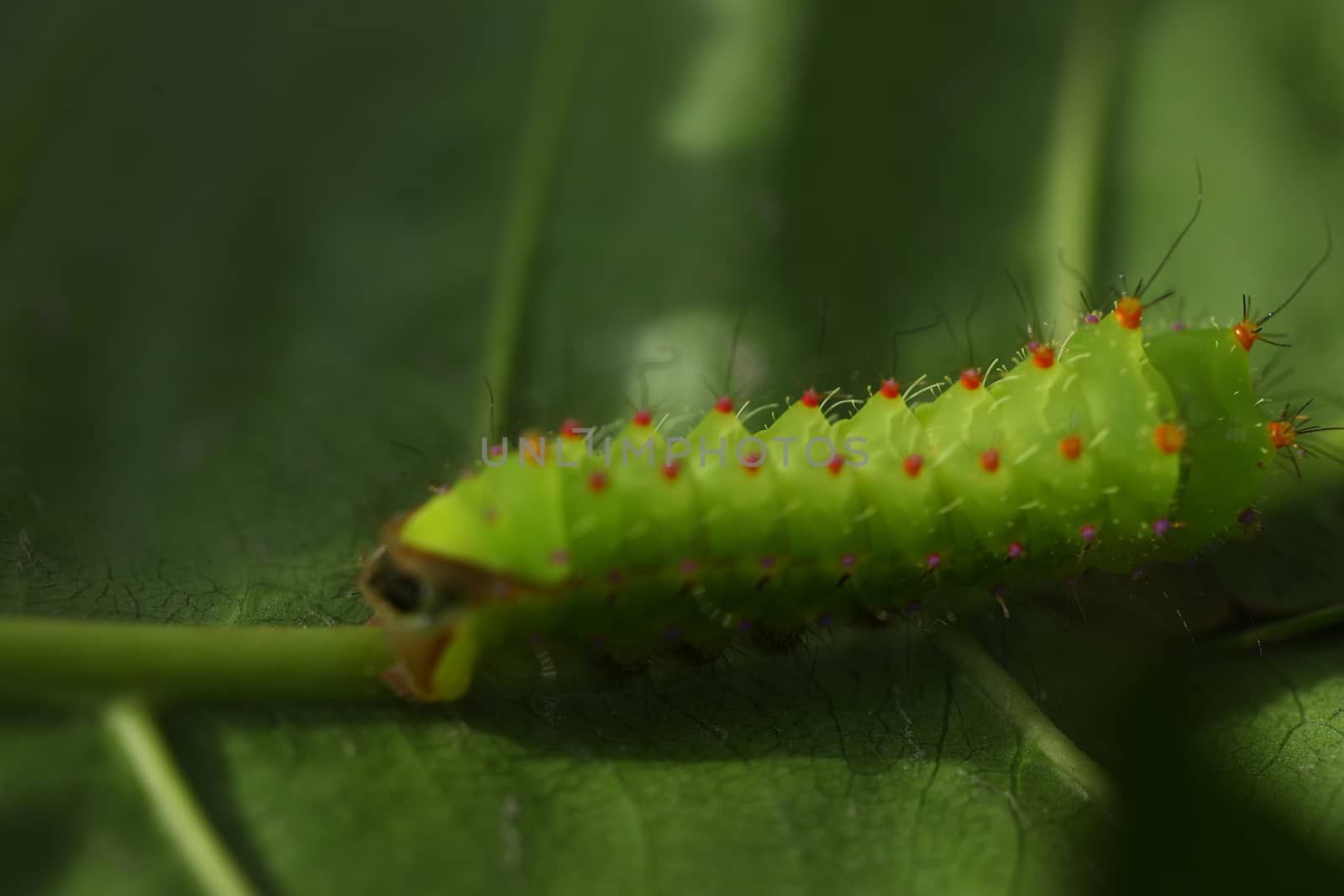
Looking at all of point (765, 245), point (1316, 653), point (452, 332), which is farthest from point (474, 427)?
point (1316, 653)

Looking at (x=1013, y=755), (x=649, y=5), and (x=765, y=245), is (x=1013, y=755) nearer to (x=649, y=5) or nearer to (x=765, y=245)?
(x=765, y=245)

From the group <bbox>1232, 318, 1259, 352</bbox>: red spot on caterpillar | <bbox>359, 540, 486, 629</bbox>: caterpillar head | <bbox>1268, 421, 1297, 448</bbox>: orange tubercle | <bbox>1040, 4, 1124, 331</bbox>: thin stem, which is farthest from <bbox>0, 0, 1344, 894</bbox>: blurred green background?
<bbox>1232, 318, 1259, 352</bbox>: red spot on caterpillar

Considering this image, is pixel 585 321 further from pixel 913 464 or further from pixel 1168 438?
pixel 1168 438

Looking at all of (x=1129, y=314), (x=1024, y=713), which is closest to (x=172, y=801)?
(x=1024, y=713)

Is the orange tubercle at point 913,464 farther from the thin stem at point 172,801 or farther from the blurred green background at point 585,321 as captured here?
the thin stem at point 172,801

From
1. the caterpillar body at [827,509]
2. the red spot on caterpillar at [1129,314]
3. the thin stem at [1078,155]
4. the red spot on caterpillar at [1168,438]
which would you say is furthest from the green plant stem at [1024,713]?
the thin stem at [1078,155]
